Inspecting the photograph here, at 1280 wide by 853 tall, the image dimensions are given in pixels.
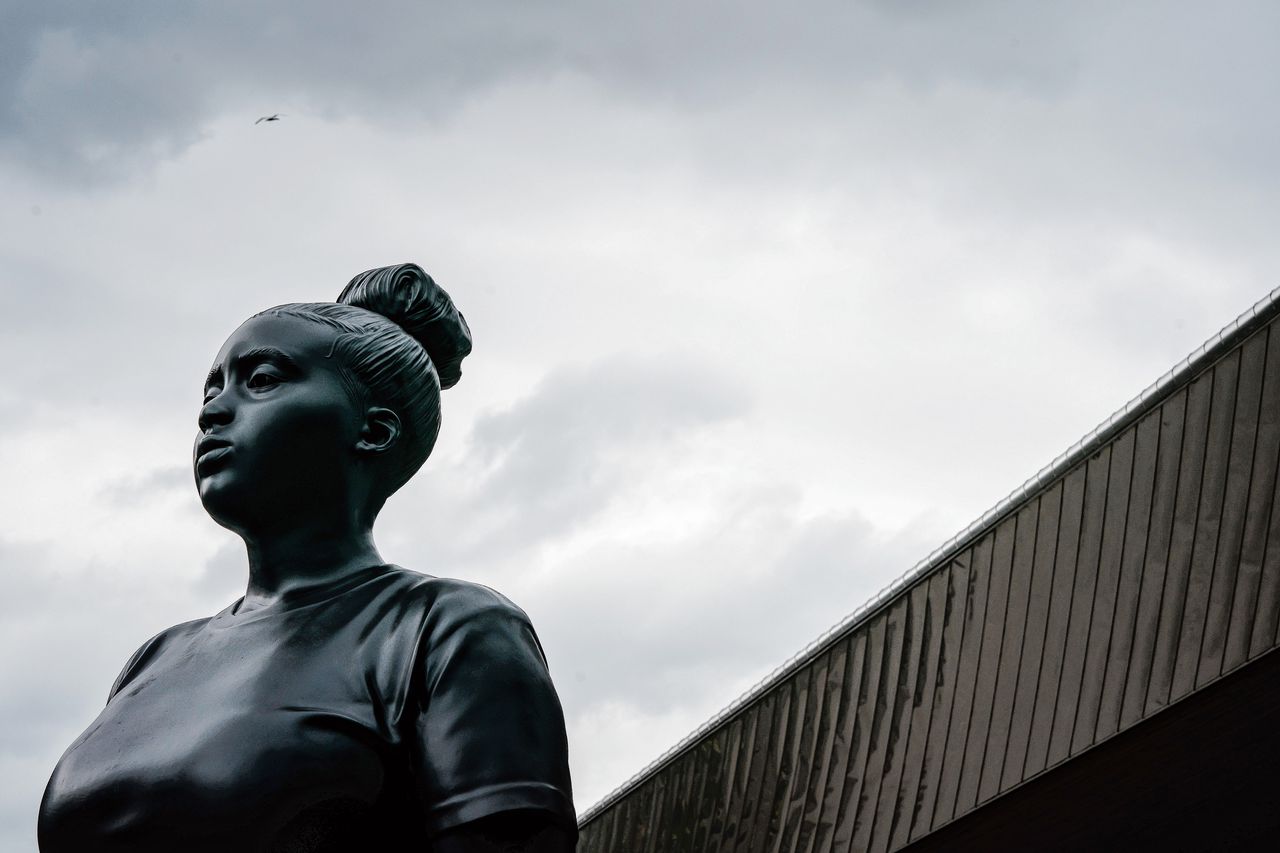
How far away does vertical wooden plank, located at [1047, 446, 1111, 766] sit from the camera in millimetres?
13516

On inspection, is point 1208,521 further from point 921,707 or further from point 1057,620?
point 921,707

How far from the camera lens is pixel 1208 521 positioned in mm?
12727

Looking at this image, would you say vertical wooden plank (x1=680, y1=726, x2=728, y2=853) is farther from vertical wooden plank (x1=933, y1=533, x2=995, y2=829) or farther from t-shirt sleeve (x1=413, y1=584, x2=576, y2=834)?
t-shirt sleeve (x1=413, y1=584, x2=576, y2=834)

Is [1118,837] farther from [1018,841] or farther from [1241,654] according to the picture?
[1241,654]

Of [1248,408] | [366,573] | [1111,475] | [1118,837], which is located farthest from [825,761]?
[366,573]

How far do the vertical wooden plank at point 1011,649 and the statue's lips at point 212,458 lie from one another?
40.1 feet

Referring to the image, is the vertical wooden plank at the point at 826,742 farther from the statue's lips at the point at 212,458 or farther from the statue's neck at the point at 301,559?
the statue's lips at the point at 212,458

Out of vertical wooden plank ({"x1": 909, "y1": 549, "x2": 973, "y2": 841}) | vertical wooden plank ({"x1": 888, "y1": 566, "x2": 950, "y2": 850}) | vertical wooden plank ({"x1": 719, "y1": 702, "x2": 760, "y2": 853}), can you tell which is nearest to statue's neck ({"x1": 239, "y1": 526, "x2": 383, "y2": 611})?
vertical wooden plank ({"x1": 909, "y1": 549, "x2": 973, "y2": 841})

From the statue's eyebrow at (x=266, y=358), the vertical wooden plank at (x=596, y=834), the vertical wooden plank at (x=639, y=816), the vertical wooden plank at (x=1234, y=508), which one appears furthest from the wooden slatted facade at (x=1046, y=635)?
the statue's eyebrow at (x=266, y=358)

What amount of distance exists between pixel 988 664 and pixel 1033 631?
2.11 feet

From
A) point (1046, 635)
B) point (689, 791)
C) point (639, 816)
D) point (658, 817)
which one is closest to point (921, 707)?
point (1046, 635)

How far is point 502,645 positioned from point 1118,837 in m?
13.0

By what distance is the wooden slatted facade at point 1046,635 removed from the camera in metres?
12.5

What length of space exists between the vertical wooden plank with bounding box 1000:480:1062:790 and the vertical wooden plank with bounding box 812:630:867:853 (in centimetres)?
228
